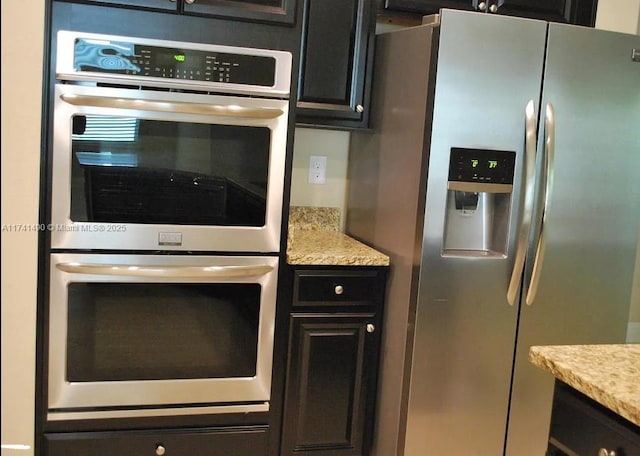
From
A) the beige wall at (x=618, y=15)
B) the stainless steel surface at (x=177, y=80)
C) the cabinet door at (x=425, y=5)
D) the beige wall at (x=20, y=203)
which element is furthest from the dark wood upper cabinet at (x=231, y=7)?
the beige wall at (x=618, y=15)

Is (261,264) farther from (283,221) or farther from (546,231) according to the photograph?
(546,231)

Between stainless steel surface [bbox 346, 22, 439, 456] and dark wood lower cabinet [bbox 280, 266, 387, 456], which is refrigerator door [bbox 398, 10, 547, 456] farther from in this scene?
dark wood lower cabinet [bbox 280, 266, 387, 456]

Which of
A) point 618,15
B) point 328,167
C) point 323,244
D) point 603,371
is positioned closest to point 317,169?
point 328,167

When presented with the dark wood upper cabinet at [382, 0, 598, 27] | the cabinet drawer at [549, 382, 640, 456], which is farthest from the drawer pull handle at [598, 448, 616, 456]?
the dark wood upper cabinet at [382, 0, 598, 27]

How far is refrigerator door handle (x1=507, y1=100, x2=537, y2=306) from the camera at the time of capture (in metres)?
2.27

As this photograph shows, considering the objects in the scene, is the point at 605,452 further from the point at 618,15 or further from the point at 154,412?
the point at 618,15

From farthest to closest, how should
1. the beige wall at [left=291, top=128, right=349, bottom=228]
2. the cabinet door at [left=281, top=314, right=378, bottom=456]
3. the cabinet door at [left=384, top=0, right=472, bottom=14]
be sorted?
the beige wall at [left=291, top=128, right=349, bottom=228] < the cabinet door at [left=384, top=0, right=472, bottom=14] < the cabinet door at [left=281, top=314, right=378, bottom=456]

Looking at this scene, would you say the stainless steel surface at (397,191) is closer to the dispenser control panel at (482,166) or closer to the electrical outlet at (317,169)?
the dispenser control panel at (482,166)

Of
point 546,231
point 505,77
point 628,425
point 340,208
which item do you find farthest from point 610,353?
point 340,208

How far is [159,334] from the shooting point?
2.28 m

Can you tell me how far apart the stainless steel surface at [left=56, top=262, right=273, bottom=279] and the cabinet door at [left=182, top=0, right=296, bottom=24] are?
81cm

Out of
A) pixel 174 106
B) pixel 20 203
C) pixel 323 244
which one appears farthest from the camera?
pixel 323 244

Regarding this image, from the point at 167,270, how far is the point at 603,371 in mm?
1383

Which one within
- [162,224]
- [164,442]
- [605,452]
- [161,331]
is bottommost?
[164,442]
